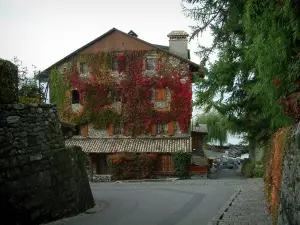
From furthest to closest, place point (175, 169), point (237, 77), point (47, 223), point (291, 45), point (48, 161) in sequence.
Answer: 1. point (175, 169)
2. point (237, 77)
3. point (48, 161)
4. point (47, 223)
5. point (291, 45)

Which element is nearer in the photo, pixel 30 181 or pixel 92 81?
pixel 30 181

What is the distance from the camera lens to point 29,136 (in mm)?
11242

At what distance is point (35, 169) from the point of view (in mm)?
11094

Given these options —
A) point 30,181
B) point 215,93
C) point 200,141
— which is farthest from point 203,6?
point 200,141

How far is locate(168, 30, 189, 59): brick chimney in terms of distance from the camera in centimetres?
3794

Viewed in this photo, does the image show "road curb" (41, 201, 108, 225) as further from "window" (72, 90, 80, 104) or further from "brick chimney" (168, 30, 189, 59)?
"brick chimney" (168, 30, 189, 59)

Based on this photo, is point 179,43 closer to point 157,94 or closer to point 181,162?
point 157,94

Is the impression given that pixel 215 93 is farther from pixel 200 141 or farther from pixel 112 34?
pixel 200 141

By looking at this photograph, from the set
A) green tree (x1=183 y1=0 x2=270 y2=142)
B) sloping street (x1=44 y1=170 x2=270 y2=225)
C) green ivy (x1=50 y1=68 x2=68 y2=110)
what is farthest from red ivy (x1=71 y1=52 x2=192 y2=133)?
sloping street (x1=44 y1=170 x2=270 y2=225)

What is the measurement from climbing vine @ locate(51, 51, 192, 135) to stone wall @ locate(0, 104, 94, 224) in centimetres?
2308

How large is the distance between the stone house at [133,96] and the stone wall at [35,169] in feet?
75.0

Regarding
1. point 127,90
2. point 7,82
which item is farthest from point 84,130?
point 7,82

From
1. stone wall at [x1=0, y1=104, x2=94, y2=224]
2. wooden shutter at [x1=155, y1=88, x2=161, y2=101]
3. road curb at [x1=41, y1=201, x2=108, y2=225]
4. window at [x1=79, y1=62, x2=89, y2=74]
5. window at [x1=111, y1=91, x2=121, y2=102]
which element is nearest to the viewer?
stone wall at [x1=0, y1=104, x2=94, y2=224]

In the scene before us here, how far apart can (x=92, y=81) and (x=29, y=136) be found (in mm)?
26419
